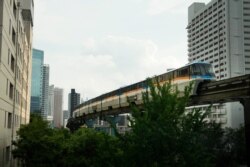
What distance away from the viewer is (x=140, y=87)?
159 feet

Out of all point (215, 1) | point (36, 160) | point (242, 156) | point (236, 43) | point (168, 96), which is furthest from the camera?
point (215, 1)

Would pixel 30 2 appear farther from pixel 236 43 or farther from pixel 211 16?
pixel 211 16

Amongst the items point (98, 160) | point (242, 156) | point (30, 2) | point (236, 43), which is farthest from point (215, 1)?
point (98, 160)

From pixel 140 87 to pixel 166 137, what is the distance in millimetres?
35492

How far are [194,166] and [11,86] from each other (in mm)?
29182

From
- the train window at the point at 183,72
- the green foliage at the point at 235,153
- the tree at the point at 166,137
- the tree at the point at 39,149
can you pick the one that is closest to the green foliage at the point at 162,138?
the tree at the point at 166,137

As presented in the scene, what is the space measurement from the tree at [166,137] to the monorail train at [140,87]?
216 centimetres

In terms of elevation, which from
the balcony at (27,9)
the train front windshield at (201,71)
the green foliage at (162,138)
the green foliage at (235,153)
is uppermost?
the balcony at (27,9)

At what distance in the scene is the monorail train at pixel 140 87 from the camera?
118 feet

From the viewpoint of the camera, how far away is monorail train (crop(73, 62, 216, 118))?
35906mm

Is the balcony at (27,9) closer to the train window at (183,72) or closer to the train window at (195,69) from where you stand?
the train window at (183,72)

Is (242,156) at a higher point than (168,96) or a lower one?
lower

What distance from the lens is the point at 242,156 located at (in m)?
48.9

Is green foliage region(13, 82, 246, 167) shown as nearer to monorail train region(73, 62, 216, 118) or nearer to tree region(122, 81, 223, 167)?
tree region(122, 81, 223, 167)
